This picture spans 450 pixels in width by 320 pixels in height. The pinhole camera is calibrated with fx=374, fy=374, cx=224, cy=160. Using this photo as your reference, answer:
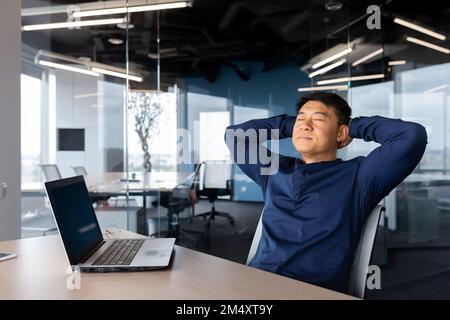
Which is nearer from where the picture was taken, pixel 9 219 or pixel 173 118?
pixel 9 219

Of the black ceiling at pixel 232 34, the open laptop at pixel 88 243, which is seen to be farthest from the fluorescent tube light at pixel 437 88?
the open laptop at pixel 88 243

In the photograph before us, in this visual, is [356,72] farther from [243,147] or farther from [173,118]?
[243,147]

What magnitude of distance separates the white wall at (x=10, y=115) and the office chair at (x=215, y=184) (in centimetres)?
344

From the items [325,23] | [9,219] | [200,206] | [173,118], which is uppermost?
[325,23]

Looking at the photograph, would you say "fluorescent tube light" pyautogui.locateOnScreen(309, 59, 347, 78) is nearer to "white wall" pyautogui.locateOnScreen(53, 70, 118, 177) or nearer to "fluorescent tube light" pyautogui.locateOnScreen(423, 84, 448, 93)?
"fluorescent tube light" pyautogui.locateOnScreen(423, 84, 448, 93)

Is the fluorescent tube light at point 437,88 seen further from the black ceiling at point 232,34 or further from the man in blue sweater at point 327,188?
the man in blue sweater at point 327,188

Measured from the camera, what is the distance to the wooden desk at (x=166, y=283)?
3.14 feet

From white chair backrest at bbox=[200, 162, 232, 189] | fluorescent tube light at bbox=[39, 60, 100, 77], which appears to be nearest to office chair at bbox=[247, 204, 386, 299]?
white chair backrest at bbox=[200, 162, 232, 189]

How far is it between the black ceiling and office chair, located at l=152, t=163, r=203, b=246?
1.63m

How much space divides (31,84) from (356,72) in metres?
5.13

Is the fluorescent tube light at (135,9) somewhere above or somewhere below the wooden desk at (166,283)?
above

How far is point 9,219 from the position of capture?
2.32 meters

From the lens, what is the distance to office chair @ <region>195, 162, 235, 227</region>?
5698 mm
